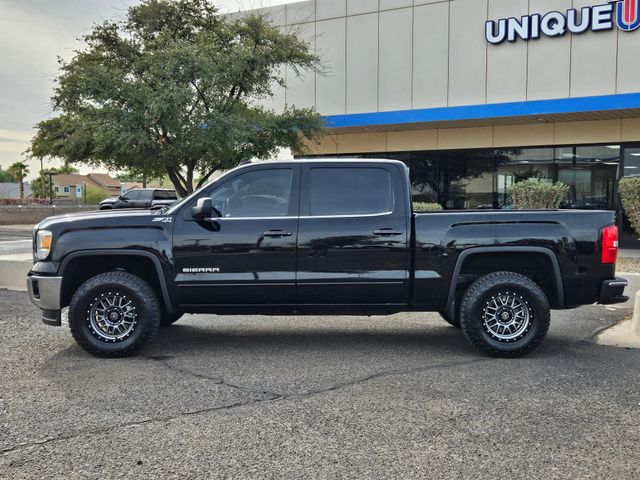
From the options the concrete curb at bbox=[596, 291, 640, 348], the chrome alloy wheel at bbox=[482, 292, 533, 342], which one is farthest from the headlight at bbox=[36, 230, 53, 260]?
the concrete curb at bbox=[596, 291, 640, 348]

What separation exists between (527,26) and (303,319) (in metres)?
13.6

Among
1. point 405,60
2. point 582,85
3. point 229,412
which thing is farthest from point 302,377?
point 405,60

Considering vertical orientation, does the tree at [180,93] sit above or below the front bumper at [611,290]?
above

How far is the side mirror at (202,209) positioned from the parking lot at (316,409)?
1.44 meters

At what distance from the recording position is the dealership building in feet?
55.3

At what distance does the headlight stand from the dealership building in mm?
13497

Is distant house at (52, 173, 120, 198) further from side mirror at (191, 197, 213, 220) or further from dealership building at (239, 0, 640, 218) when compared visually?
side mirror at (191, 197, 213, 220)

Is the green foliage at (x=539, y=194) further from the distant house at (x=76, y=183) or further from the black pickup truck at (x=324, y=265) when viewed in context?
the distant house at (x=76, y=183)

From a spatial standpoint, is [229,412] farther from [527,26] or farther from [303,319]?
[527,26]

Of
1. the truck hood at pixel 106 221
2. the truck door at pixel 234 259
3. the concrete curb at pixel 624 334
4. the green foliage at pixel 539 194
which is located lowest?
the concrete curb at pixel 624 334

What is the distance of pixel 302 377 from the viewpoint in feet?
17.7

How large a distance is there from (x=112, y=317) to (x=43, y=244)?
3.42 feet

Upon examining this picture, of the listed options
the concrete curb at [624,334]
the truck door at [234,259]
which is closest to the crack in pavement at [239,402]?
the truck door at [234,259]

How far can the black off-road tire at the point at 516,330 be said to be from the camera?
19.9 ft
